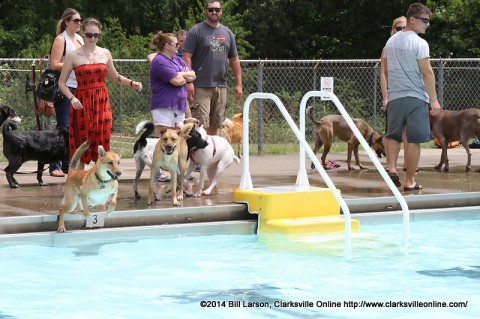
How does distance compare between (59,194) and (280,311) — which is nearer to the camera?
(280,311)

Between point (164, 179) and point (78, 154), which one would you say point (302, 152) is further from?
point (78, 154)

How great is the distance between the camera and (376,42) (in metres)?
30.7

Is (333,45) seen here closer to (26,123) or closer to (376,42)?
(376,42)

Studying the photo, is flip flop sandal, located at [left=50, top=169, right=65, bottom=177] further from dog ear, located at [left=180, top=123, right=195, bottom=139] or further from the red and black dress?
dog ear, located at [left=180, top=123, right=195, bottom=139]

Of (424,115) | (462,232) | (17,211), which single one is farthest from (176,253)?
(424,115)

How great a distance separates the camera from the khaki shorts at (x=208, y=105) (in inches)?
434

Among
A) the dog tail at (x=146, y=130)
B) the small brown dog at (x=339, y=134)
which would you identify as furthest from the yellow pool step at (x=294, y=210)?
the small brown dog at (x=339, y=134)

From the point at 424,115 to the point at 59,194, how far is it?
4195 millimetres

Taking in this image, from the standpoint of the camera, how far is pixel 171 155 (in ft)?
29.8

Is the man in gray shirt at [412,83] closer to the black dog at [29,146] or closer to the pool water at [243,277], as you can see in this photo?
the pool water at [243,277]

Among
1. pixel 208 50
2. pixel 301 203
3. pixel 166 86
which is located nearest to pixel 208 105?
pixel 208 50

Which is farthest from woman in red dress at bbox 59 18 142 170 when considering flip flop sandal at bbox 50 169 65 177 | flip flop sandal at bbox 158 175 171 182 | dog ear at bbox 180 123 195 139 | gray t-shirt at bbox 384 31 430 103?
gray t-shirt at bbox 384 31 430 103

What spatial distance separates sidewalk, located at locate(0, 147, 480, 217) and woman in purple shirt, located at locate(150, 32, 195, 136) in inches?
35.2

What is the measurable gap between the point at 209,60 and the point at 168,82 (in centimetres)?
101
